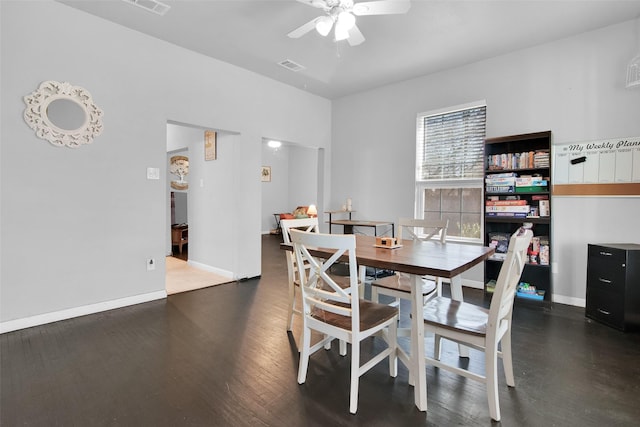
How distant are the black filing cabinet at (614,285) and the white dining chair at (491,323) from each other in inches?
65.3

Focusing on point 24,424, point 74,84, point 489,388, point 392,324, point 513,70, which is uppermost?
point 513,70

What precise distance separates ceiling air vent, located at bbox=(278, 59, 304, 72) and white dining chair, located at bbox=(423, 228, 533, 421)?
3362mm

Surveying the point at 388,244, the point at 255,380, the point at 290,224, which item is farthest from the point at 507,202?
the point at 255,380

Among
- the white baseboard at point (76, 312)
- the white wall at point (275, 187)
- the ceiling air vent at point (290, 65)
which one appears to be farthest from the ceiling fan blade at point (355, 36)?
the white wall at point (275, 187)

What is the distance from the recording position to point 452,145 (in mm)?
4309

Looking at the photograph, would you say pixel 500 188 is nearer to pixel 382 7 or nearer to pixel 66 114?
pixel 382 7

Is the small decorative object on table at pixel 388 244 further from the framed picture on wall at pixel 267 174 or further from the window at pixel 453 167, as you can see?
the framed picture on wall at pixel 267 174

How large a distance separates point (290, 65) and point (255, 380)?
3.65m

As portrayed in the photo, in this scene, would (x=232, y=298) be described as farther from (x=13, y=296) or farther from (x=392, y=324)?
(x=392, y=324)

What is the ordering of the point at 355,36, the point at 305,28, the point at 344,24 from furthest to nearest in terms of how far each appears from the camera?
1. the point at 355,36
2. the point at 305,28
3. the point at 344,24

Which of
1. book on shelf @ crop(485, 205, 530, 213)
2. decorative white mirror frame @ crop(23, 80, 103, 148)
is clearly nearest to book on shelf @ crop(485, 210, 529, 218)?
book on shelf @ crop(485, 205, 530, 213)

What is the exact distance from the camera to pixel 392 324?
2.00 metres

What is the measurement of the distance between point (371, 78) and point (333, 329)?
12.6ft

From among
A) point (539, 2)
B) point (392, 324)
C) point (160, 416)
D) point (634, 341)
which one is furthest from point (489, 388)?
point (539, 2)
